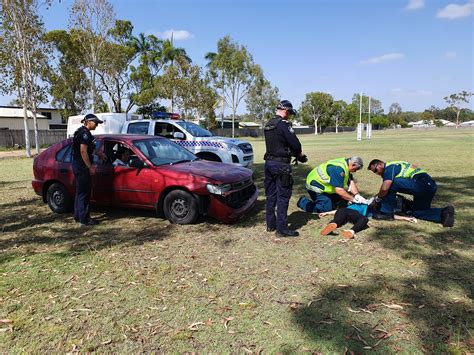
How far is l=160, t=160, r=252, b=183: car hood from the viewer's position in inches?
227

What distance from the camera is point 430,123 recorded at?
133125 mm

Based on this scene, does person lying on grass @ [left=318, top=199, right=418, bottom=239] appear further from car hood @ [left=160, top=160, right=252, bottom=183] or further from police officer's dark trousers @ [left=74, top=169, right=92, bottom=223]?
police officer's dark trousers @ [left=74, top=169, right=92, bottom=223]

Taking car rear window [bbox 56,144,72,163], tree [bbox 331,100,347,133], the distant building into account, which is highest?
tree [bbox 331,100,347,133]

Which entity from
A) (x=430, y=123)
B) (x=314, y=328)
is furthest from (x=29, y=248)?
(x=430, y=123)

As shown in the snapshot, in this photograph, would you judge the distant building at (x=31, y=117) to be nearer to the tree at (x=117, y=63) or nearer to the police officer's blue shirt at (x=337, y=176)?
the tree at (x=117, y=63)

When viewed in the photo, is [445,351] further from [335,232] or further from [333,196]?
[333,196]

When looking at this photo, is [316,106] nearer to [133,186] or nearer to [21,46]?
[21,46]

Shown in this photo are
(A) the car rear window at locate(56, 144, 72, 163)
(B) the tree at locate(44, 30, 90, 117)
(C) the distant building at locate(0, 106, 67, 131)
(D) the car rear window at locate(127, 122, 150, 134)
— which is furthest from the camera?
(C) the distant building at locate(0, 106, 67, 131)

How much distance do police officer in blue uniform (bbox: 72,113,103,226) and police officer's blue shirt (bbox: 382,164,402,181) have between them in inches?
180

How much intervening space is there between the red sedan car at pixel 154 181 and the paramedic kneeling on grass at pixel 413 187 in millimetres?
2138

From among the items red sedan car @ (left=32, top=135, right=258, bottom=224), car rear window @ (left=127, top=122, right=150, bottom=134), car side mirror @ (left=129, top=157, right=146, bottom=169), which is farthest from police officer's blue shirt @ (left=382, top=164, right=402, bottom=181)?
car rear window @ (left=127, top=122, right=150, bottom=134)

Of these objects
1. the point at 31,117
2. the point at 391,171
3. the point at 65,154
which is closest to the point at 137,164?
the point at 65,154

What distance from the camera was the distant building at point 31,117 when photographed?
1583 inches

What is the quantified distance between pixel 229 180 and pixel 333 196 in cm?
190
